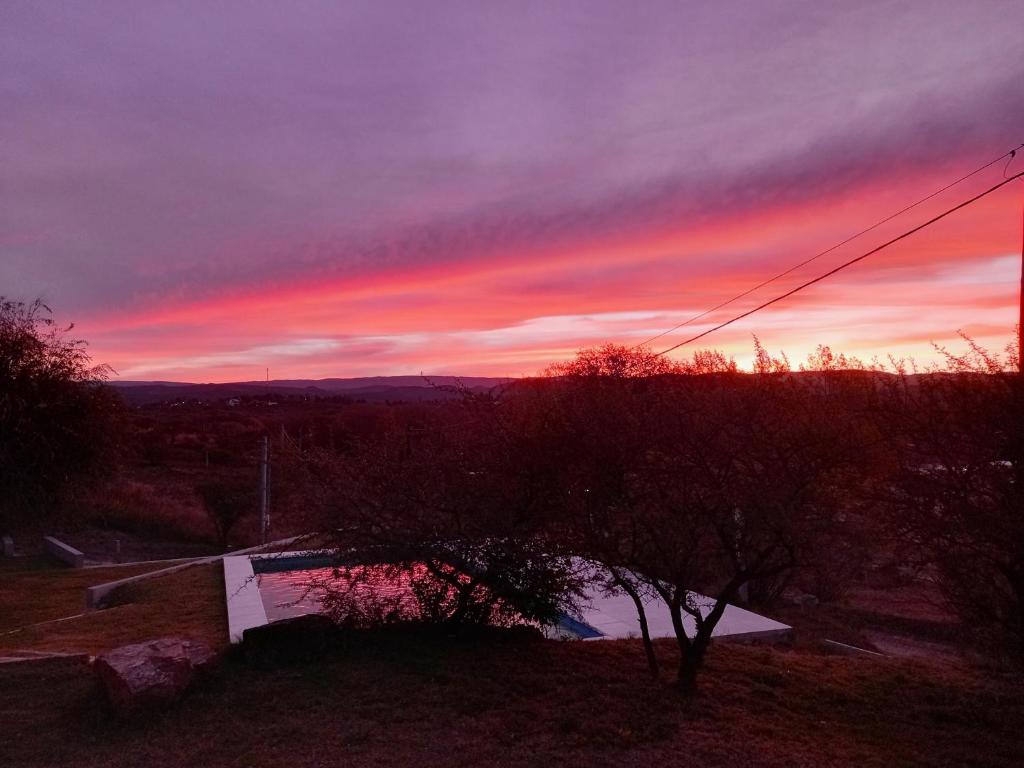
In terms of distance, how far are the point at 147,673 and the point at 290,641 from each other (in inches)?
69.0

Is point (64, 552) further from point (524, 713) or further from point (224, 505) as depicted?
point (524, 713)

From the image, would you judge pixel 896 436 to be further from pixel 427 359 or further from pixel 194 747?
pixel 427 359

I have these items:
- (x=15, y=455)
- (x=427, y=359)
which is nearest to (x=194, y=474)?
(x=427, y=359)

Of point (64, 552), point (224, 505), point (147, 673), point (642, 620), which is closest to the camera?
point (147, 673)

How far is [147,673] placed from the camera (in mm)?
6496

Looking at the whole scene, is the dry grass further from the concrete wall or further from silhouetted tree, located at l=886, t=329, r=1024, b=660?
silhouetted tree, located at l=886, t=329, r=1024, b=660

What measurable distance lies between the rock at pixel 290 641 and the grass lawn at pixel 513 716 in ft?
0.68

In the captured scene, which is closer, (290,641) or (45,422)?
(290,641)

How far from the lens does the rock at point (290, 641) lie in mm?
7742

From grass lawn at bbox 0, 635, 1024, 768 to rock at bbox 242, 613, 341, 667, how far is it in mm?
208

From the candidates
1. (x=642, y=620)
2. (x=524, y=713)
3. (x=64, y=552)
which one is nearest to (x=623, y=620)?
(x=642, y=620)

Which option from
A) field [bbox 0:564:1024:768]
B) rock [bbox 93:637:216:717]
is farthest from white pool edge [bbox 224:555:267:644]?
field [bbox 0:564:1024:768]

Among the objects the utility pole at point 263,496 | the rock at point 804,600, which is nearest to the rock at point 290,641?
the rock at point 804,600

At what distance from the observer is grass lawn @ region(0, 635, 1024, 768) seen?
560 centimetres
